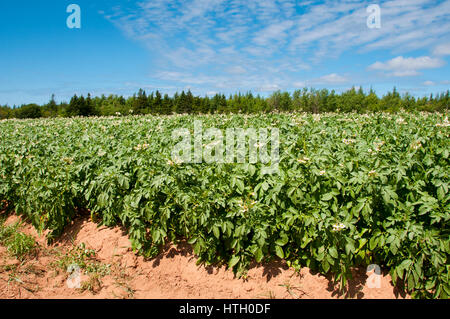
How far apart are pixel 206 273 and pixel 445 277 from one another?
2.38m

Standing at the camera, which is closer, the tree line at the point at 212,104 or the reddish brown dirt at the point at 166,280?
the reddish brown dirt at the point at 166,280

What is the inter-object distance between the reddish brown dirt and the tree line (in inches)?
1473

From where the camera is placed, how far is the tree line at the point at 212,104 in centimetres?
4469

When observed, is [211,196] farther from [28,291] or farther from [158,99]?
[158,99]

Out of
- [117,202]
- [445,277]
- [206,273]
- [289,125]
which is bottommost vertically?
[206,273]

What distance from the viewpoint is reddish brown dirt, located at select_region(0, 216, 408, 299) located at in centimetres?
297

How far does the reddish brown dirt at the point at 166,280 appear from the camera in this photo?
9.76 ft

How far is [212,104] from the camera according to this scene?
64188 millimetres

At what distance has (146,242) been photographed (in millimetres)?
3555

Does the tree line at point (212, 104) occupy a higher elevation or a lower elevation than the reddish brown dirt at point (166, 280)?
higher

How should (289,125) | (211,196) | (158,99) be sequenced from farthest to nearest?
(158,99), (289,125), (211,196)

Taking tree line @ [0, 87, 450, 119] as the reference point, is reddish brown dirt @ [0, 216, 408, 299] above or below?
below

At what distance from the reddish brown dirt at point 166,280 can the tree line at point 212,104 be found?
3741 cm
